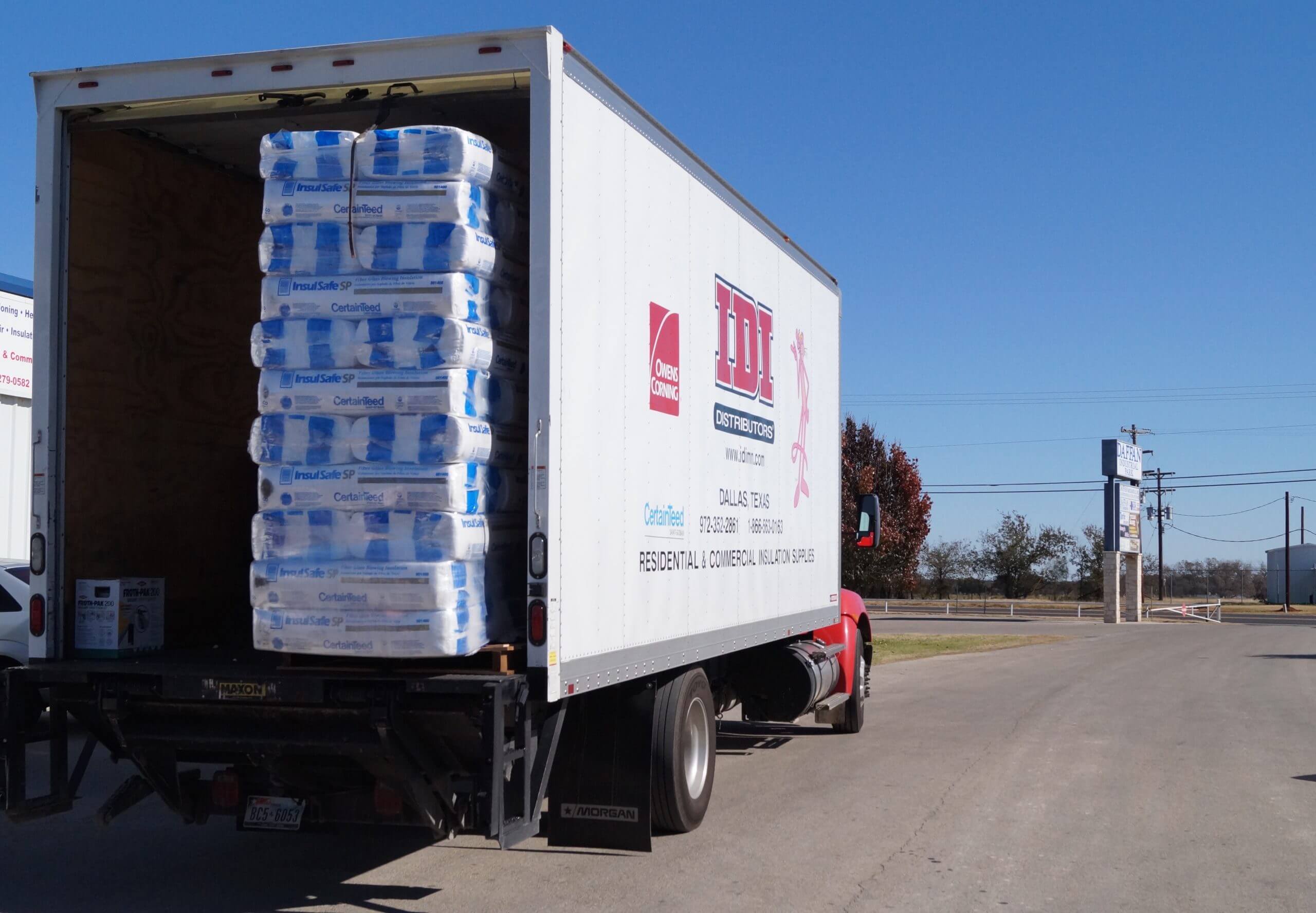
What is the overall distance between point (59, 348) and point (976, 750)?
865cm

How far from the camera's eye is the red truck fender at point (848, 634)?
12.0m

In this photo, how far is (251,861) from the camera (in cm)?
745

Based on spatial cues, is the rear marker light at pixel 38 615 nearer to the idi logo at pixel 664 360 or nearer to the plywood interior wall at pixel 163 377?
the plywood interior wall at pixel 163 377

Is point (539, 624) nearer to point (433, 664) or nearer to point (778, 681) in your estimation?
point (433, 664)

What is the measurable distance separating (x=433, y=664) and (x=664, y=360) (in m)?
2.30

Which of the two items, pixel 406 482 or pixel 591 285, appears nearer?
pixel 406 482

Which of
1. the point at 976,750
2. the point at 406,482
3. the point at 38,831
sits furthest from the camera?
the point at 976,750

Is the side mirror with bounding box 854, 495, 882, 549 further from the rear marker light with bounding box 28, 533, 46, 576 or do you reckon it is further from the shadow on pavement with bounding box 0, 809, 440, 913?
the rear marker light with bounding box 28, 533, 46, 576

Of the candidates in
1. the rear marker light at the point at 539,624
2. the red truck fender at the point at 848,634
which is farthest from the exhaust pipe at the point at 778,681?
the rear marker light at the point at 539,624

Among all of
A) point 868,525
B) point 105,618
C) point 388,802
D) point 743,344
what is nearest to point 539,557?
point 388,802

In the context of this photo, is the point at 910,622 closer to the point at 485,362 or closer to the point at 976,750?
the point at 976,750

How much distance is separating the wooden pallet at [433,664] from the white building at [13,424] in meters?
11.1

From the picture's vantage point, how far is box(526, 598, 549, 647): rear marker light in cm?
564

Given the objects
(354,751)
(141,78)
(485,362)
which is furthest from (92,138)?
(354,751)
